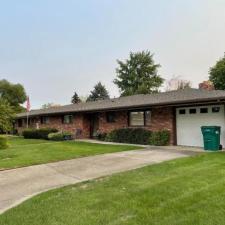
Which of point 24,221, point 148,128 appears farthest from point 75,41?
point 24,221

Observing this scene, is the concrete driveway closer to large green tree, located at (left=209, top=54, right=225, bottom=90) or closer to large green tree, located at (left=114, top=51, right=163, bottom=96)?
large green tree, located at (left=209, top=54, right=225, bottom=90)

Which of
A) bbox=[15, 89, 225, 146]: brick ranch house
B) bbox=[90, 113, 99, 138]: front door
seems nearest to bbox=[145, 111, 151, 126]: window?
bbox=[15, 89, 225, 146]: brick ranch house

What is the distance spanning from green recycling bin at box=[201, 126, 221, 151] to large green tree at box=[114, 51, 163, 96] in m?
38.4

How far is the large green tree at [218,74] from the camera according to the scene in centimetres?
3606

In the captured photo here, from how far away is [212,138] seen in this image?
13.2 metres

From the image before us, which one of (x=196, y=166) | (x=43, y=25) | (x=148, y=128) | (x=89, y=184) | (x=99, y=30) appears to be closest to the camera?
(x=89, y=184)

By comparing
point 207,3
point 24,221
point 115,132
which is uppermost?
point 207,3

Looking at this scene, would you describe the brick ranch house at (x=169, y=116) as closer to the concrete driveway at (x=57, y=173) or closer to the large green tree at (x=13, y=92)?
the concrete driveway at (x=57, y=173)

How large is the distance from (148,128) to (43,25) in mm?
8935

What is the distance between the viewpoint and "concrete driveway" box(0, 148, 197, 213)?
6.83m

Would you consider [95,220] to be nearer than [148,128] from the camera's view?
Yes

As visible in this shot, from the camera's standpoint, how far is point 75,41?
21312mm

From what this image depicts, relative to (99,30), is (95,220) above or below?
below

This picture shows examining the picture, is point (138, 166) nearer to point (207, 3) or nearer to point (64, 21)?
point (207, 3)
